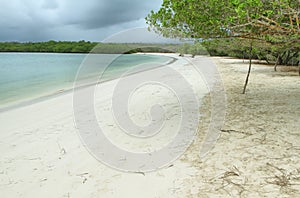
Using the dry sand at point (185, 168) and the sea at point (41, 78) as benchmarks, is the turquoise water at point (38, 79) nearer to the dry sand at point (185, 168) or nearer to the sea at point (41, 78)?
the sea at point (41, 78)

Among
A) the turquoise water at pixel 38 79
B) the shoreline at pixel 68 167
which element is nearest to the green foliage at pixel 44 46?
the turquoise water at pixel 38 79

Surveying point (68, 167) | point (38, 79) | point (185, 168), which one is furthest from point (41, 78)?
point (185, 168)

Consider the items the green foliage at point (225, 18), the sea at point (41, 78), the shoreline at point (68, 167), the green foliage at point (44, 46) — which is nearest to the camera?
the shoreline at point (68, 167)

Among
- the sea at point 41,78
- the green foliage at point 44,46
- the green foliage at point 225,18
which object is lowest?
the sea at point 41,78

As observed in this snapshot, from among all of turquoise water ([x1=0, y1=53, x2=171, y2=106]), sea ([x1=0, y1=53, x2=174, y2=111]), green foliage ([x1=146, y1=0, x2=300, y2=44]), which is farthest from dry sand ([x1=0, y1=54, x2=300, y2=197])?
turquoise water ([x1=0, y1=53, x2=171, y2=106])

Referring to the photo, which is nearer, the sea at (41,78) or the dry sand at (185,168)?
the dry sand at (185,168)

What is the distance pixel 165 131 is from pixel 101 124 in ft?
4.95

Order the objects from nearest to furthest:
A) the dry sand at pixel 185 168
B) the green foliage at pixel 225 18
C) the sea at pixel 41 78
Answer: the dry sand at pixel 185 168 → the green foliage at pixel 225 18 → the sea at pixel 41 78

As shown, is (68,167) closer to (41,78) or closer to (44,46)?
(41,78)

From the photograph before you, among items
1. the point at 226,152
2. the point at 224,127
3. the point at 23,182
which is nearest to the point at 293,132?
the point at 224,127

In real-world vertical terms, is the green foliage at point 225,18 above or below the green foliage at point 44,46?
below

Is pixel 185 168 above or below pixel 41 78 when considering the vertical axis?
above

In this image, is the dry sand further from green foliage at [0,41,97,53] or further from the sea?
green foliage at [0,41,97,53]

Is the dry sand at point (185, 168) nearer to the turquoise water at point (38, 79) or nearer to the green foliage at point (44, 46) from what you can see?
the turquoise water at point (38, 79)
